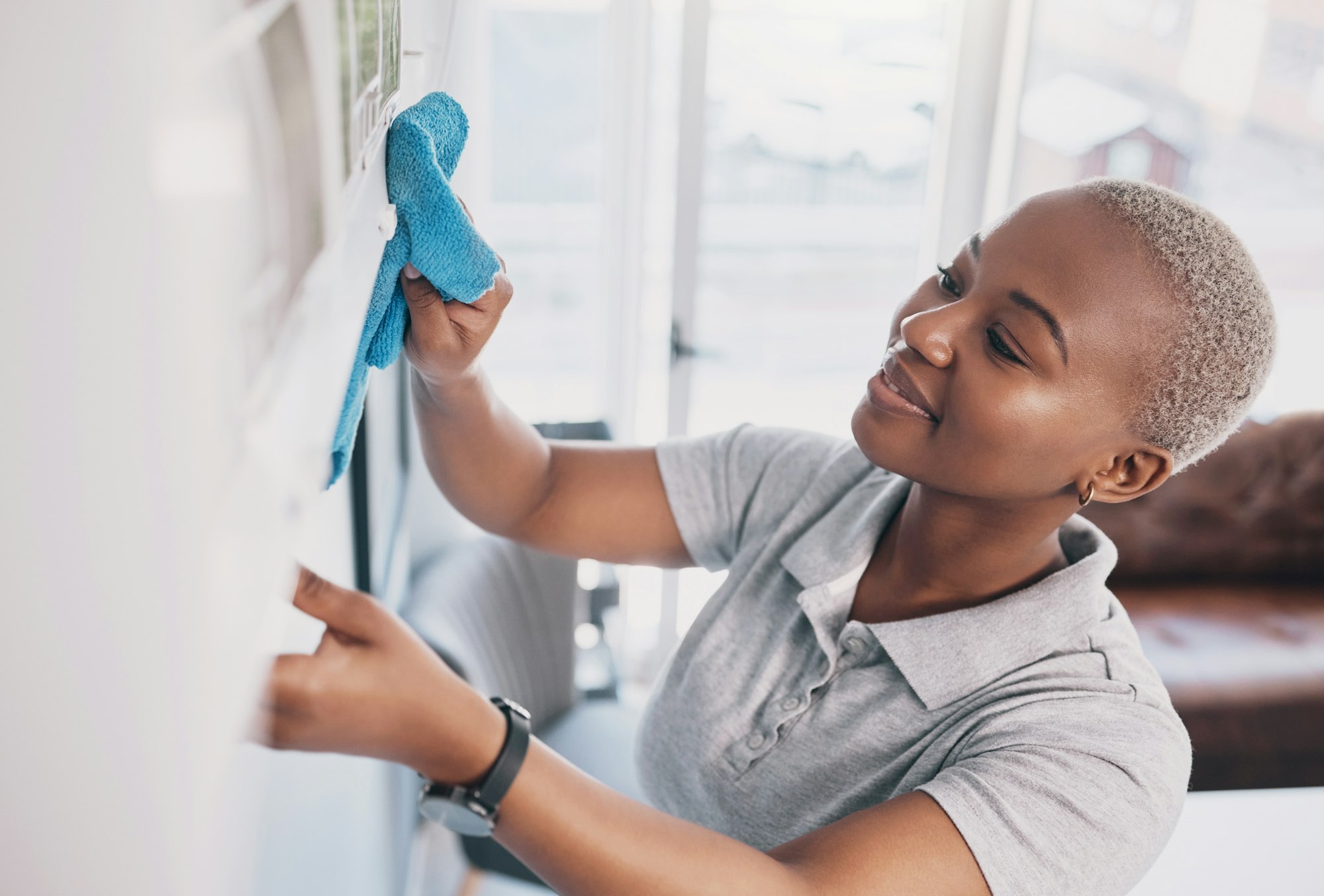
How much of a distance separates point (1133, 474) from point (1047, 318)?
174 millimetres

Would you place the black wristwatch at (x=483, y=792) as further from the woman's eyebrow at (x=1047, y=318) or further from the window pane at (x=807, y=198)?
Answer: the window pane at (x=807, y=198)

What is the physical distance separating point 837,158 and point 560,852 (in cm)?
226

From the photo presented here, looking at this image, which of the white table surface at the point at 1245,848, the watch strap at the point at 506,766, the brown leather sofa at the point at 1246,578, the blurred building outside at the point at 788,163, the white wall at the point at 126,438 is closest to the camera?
Answer: the white wall at the point at 126,438

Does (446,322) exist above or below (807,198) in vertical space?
above

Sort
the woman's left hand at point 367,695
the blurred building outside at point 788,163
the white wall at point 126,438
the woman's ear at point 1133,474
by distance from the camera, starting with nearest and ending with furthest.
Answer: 1. the white wall at point 126,438
2. the woman's left hand at point 367,695
3. the woman's ear at point 1133,474
4. the blurred building outside at point 788,163

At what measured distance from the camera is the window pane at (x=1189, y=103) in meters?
2.56

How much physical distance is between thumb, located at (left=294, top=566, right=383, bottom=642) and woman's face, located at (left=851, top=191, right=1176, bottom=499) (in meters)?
0.48

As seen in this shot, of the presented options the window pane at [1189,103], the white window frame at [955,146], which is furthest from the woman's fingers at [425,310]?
the window pane at [1189,103]

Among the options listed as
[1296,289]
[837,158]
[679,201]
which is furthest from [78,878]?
[1296,289]

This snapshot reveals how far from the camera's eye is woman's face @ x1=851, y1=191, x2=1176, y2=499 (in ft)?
2.47

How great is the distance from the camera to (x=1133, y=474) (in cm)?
83

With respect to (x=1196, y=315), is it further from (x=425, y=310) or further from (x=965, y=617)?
(x=425, y=310)

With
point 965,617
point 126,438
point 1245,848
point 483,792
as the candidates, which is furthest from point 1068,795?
point 1245,848

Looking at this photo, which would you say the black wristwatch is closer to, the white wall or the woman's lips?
the white wall
